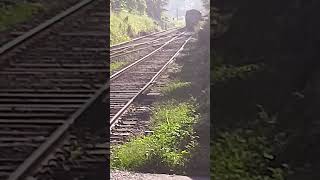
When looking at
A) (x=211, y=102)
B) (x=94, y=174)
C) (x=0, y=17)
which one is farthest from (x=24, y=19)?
(x=211, y=102)

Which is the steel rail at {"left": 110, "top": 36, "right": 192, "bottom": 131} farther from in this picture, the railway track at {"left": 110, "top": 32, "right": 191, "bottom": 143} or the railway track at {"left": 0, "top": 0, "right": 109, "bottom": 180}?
the railway track at {"left": 0, "top": 0, "right": 109, "bottom": 180}

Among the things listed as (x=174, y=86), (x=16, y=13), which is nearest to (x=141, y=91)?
(x=174, y=86)

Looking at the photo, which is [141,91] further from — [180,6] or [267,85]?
[267,85]

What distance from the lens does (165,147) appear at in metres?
3.01

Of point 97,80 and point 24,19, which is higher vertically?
point 24,19

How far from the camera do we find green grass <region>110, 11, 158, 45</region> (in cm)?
306

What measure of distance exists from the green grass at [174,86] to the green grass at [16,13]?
111 centimetres

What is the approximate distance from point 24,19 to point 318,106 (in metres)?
2.12

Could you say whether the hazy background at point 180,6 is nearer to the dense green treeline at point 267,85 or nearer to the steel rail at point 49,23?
the dense green treeline at point 267,85

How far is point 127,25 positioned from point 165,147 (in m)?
0.97

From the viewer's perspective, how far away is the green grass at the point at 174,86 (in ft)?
10.2

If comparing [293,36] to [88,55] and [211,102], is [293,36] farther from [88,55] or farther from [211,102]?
[88,55]

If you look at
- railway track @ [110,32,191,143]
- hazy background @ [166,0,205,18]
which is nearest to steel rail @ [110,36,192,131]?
railway track @ [110,32,191,143]

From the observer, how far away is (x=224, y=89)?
2.91 meters
